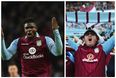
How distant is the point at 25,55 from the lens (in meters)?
2.14

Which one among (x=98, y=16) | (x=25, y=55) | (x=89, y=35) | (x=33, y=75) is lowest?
(x=33, y=75)

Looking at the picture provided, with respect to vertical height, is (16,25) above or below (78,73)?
above

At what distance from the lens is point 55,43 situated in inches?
83.7

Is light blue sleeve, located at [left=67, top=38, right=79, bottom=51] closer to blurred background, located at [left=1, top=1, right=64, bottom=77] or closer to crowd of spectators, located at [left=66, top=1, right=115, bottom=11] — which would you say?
blurred background, located at [left=1, top=1, right=64, bottom=77]

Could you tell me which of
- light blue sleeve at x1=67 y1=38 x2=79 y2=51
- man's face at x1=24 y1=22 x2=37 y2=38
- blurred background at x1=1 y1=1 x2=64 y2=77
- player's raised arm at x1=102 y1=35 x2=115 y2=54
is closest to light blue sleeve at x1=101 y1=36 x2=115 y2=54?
player's raised arm at x1=102 y1=35 x2=115 y2=54

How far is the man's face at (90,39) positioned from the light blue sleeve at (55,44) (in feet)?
0.61

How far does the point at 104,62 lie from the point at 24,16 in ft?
2.16

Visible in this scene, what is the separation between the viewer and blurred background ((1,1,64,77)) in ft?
6.95

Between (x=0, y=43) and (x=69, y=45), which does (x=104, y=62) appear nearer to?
(x=69, y=45)

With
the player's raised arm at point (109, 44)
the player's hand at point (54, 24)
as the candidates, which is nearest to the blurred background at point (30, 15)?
the player's hand at point (54, 24)

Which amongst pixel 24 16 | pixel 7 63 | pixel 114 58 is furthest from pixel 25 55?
pixel 114 58

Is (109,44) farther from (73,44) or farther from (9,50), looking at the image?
(9,50)

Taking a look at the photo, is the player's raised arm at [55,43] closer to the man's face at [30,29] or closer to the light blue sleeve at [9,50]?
the man's face at [30,29]

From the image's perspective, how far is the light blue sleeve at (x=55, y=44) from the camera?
83.5 inches
